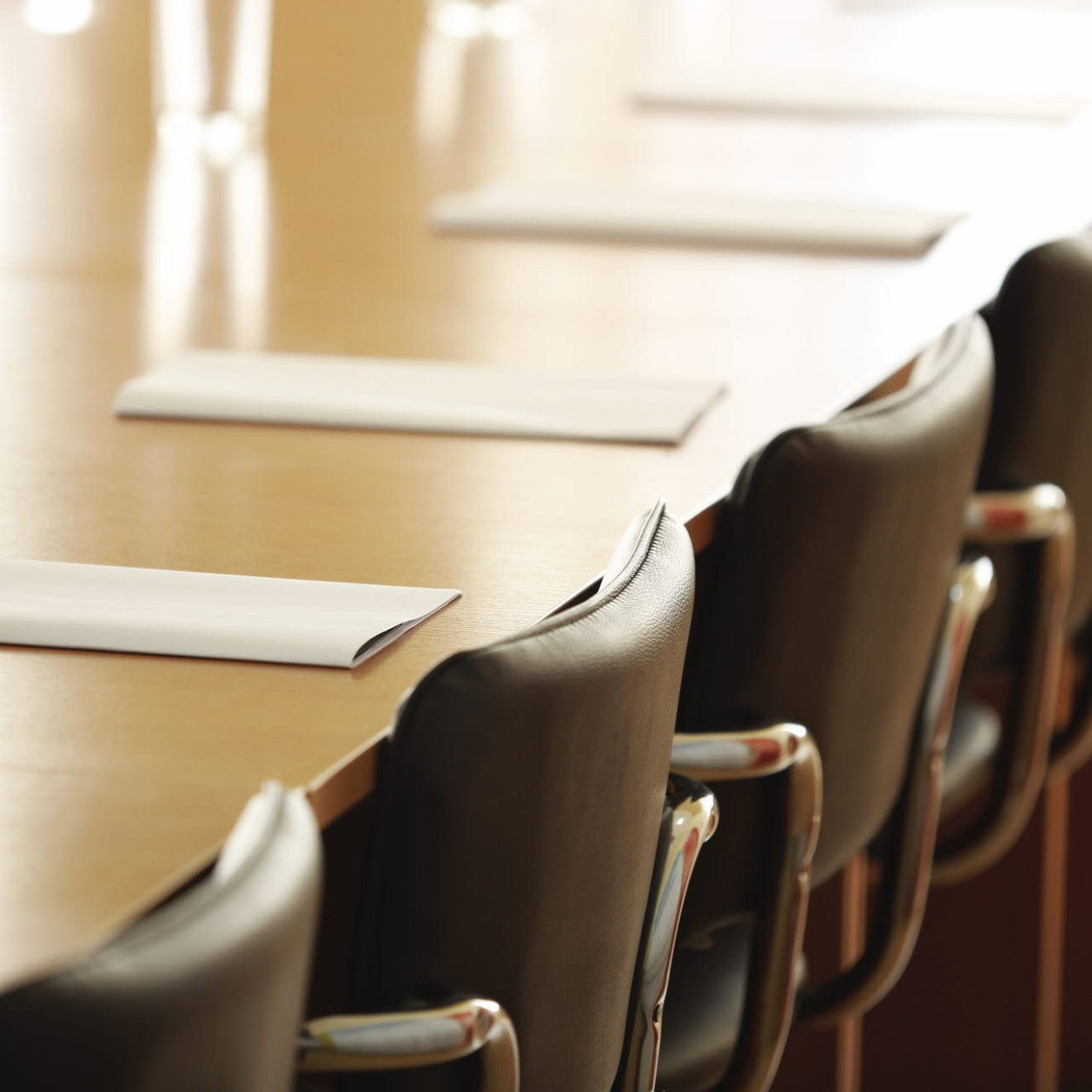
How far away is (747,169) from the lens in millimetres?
2061

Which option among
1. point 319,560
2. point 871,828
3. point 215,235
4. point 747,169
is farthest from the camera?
point 747,169

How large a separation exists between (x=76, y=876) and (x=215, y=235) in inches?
47.1

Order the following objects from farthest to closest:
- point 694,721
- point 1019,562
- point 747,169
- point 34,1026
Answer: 1. point 747,169
2. point 1019,562
3. point 694,721
4. point 34,1026

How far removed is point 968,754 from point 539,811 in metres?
A: 0.84

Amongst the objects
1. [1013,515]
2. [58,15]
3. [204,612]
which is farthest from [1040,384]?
[58,15]

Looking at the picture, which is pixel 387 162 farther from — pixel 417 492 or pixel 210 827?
pixel 210 827

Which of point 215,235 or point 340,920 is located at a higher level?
point 215,235

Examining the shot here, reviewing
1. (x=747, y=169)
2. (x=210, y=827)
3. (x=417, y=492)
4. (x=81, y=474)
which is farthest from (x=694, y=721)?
(x=747, y=169)

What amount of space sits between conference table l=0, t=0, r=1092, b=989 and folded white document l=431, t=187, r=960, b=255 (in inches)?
1.2

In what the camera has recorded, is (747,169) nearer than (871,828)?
No

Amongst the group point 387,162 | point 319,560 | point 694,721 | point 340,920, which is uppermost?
point 387,162

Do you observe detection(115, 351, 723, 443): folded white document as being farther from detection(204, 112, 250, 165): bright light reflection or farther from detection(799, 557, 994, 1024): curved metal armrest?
detection(204, 112, 250, 165): bright light reflection

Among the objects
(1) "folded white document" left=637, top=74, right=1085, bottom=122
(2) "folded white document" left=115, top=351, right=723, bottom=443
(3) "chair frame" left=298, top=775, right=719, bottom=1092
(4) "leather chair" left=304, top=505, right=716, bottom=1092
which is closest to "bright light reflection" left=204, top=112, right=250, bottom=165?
(1) "folded white document" left=637, top=74, right=1085, bottom=122

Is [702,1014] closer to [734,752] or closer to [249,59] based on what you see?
[734,752]
